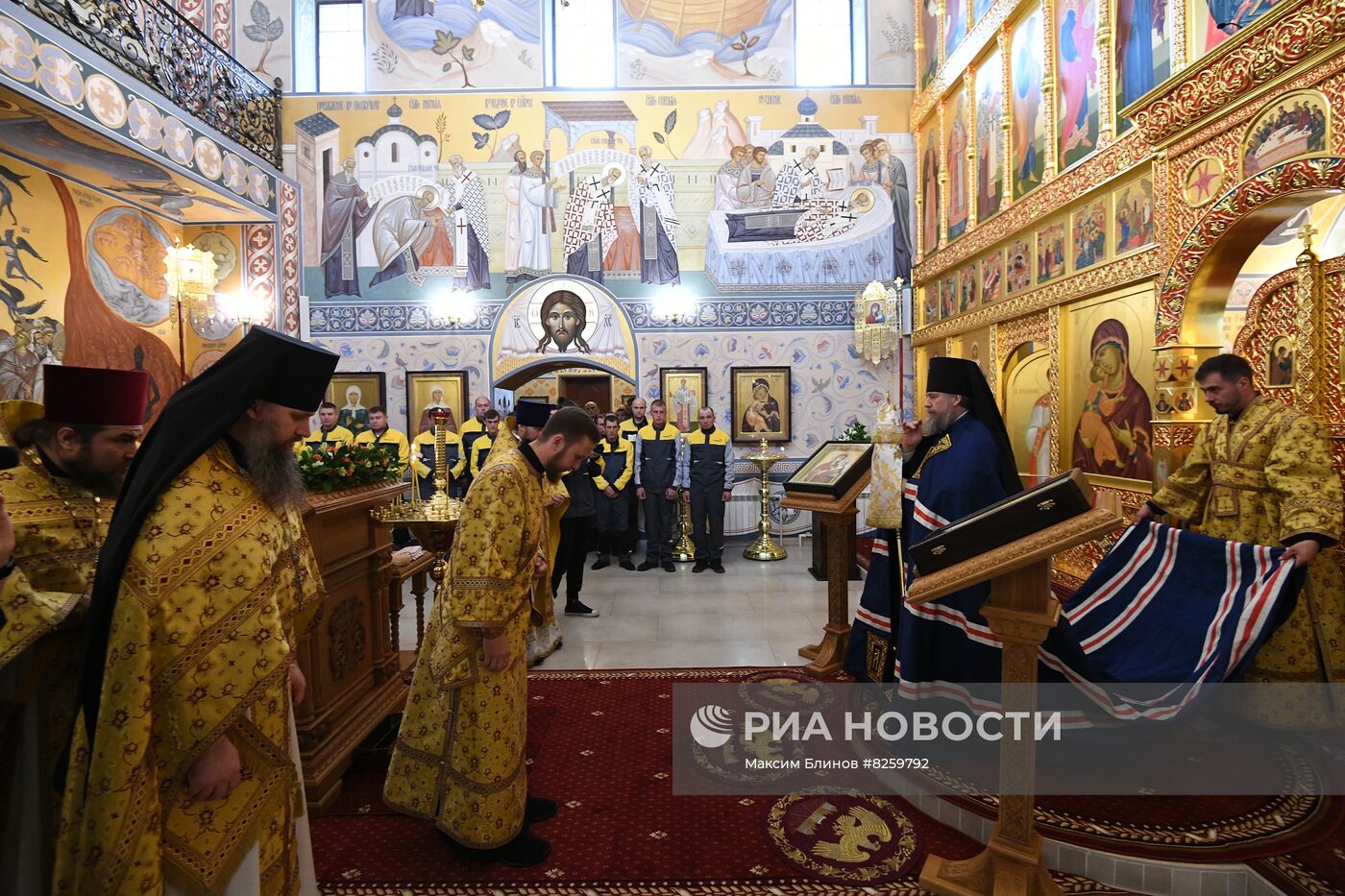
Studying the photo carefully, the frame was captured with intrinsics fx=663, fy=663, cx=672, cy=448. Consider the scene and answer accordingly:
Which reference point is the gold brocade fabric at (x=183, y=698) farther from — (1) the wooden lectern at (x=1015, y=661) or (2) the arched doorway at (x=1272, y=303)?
(2) the arched doorway at (x=1272, y=303)

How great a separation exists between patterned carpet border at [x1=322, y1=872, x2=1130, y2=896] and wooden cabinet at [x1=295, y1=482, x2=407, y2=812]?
0.73 meters

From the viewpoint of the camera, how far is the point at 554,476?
2703 mm

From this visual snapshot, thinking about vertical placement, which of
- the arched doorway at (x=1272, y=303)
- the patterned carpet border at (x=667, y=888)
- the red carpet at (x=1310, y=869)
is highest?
the arched doorway at (x=1272, y=303)

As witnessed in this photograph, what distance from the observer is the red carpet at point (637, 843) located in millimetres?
2490

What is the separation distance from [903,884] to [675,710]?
1766mm

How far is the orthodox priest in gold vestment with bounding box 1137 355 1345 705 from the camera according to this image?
3254 millimetres

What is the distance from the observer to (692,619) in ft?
19.9

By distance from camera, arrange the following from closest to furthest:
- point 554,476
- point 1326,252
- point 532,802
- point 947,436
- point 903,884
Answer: point 903,884
point 554,476
point 532,802
point 947,436
point 1326,252

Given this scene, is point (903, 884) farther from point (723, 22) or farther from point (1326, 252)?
point (723, 22)

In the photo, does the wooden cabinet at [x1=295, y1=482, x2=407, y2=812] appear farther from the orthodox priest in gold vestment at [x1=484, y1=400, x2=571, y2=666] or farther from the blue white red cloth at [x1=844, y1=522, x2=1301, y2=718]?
the blue white red cloth at [x1=844, y1=522, x2=1301, y2=718]

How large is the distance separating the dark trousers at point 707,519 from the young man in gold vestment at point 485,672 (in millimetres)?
6027

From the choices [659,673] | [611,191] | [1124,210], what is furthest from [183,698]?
[611,191]

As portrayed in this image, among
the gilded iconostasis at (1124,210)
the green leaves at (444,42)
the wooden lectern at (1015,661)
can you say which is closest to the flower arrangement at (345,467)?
the wooden lectern at (1015,661)

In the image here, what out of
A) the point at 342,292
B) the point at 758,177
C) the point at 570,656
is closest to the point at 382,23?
the point at 342,292
